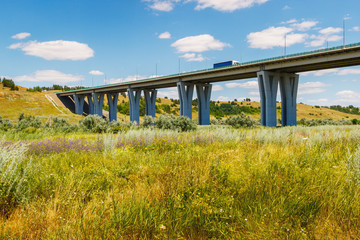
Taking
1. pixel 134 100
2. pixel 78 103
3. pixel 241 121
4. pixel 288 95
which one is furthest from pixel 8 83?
pixel 288 95

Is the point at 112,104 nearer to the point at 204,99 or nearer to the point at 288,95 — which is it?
the point at 204,99

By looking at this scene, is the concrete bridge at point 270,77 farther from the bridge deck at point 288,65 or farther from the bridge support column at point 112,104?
the bridge support column at point 112,104

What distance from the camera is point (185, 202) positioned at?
354 centimetres

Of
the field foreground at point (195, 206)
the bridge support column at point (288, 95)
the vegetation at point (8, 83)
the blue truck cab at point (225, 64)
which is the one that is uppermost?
the vegetation at point (8, 83)

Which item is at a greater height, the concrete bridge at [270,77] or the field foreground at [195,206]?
the concrete bridge at [270,77]

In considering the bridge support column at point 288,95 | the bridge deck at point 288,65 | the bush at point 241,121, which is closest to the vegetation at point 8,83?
the bridge deck at point 288,65

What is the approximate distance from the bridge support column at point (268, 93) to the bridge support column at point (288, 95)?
2548mm

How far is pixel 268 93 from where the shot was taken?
40.5m

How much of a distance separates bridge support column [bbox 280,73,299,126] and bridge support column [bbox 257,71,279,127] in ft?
8.36

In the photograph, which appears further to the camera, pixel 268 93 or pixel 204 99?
pixel 204 99

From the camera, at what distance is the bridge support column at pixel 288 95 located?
42.3m

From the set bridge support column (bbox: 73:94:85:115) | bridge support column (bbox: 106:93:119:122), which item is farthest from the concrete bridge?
bridge support column (bbox: 73:94:85:115)

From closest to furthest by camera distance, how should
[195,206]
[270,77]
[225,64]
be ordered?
[195,206] < [270,77] < [225,64]

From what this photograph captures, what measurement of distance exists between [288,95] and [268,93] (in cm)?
543
